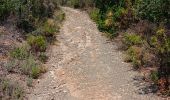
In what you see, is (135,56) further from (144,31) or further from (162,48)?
(144,31)

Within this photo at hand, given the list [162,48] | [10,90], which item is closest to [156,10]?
[162,48]

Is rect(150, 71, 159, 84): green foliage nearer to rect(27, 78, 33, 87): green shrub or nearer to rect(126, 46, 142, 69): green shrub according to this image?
rect(126, 46, 142, 69): green shrub

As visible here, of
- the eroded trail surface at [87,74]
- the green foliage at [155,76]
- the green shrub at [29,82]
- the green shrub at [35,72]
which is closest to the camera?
the eroded trail surface at [87,74]

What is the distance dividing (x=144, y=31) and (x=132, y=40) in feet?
2.62

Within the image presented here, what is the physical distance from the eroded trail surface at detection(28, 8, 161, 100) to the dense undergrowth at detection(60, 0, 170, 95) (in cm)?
56

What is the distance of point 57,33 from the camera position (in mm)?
21375

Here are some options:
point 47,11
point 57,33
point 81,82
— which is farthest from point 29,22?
point 81,82

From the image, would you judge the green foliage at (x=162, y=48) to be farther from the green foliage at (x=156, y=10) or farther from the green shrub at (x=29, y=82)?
the green shrub at (x=29, y=82)

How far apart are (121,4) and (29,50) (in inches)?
284

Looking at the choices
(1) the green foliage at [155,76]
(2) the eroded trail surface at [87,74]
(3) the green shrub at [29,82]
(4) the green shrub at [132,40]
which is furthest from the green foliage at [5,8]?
(1) the green foliage at [155,76]

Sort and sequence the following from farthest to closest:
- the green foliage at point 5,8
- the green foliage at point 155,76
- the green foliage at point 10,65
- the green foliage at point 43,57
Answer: the green foliage at point 5,8
the green foliage at point 43,57
the green foliage at point 10,65
the green foliage at point 155,76

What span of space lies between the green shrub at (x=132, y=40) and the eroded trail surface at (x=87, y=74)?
559 millimetres

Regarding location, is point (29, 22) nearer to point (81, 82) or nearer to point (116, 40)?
point (116, 40)

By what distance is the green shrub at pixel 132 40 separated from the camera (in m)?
17.2
